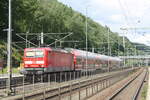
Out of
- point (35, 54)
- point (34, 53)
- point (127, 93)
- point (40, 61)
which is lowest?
point (127, 93)

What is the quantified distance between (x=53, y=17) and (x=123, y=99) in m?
79.0

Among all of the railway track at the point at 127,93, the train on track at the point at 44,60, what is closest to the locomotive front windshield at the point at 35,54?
the train on track at the point at 44,60

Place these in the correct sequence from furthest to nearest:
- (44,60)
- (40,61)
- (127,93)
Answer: (40,61) → (44,60) → (127,93)

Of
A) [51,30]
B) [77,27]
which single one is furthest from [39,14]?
[77,27]

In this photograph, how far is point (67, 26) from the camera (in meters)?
112

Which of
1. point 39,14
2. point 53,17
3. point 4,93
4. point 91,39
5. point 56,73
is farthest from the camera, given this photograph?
point 91,39

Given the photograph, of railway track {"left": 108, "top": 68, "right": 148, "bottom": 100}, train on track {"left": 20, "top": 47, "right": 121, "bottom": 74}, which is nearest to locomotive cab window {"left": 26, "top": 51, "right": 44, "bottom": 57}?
train on track {"left": 20, "top": 47, "right": 121, "bottom": 74}

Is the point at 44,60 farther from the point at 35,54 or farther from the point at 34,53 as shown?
the point at 34,53

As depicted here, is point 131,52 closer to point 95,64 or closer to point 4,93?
point 95,64

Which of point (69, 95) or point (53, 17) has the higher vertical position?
point (53, 17)

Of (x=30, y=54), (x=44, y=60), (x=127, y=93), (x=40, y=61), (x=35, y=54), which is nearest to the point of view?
(x=127, y=93)

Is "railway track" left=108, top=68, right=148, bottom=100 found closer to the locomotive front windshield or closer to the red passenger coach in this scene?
the red passenger coach

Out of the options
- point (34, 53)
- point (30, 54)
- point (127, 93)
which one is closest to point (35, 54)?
point (34, 53)

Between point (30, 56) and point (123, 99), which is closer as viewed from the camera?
point (123, 99)
